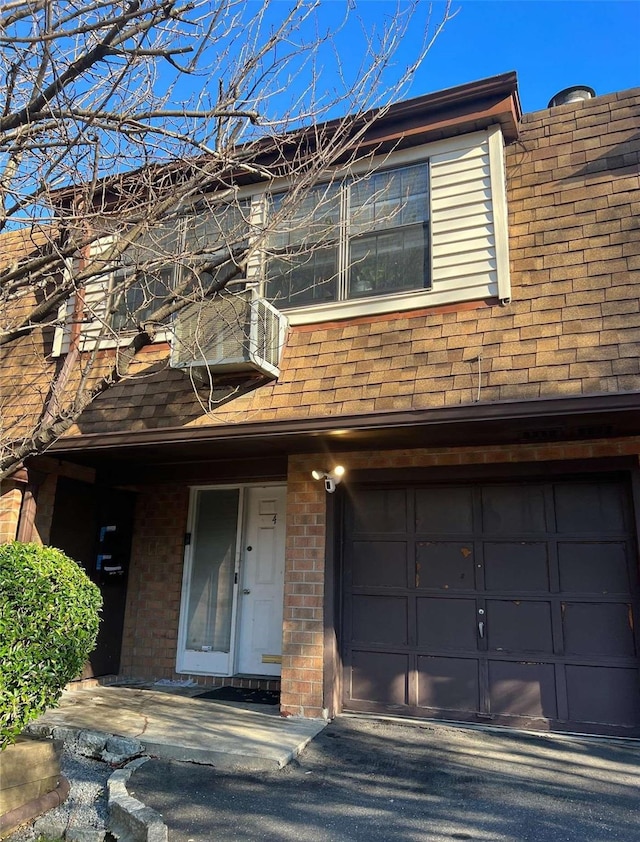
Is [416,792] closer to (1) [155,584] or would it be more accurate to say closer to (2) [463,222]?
(1) [155,584]

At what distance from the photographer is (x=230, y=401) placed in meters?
5.57

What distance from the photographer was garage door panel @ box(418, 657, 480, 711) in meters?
5.23

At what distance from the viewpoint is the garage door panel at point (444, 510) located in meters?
5.58

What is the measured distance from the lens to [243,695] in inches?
243

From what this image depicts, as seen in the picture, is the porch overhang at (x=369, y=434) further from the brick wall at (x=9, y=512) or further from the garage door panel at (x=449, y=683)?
the garage door panel at (x=449, y=683)

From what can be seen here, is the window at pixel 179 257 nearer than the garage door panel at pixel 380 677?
Yes

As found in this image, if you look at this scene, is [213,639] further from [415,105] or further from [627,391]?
[415,105]

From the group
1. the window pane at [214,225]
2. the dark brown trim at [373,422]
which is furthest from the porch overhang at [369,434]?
the window pane at [214,225]

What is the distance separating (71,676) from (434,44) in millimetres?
5177

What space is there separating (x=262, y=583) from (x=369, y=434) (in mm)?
2618

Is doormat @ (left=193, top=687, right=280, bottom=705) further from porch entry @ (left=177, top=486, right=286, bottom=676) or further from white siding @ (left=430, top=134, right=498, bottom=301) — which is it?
white siding @ (left=430, top=134, right=498, bottom=301)

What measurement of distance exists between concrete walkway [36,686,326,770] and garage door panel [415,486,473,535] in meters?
1.97

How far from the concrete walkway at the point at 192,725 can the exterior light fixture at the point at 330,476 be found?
202cm

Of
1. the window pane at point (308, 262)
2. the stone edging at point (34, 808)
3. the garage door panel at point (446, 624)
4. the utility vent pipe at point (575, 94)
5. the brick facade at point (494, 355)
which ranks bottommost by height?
the stone edging at point (34, 808)
